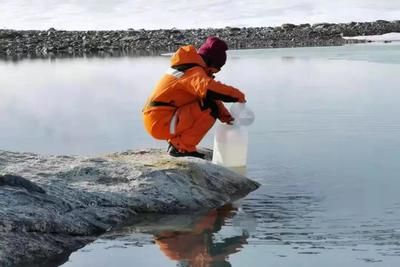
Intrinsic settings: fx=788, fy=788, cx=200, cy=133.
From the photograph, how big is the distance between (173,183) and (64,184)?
29.5 inches

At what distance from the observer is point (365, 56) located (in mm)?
16688

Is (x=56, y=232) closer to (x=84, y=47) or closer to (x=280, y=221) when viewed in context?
(x=280, y=221)

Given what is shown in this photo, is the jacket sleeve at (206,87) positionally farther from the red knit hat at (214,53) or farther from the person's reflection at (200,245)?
the person's reflection at (200,245)

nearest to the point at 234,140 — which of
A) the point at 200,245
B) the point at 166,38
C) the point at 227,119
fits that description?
the point at 227,119

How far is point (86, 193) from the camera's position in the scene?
508 centimetres

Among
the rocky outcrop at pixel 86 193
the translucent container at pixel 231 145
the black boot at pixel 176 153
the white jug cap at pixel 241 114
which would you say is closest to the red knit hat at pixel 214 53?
the white jug cap at pixel 241 114

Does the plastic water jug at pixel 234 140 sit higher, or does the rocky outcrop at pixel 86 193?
the plastic water jug at pixel 234 140

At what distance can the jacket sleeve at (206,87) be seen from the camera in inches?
231

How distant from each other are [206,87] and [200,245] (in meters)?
1.73

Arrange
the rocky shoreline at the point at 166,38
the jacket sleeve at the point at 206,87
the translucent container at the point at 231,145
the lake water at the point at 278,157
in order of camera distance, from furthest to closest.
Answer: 1. the rocky shoreline at the point at 166,38
2. the translucent container at the point at 231,145
3. the jacket sleeve at the point at 206,87
4. the lake water at the point at 278,157

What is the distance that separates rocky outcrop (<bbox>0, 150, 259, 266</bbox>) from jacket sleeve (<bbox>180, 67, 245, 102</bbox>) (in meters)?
0.51

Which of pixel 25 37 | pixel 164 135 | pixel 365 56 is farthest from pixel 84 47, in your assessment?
pixel 164 135

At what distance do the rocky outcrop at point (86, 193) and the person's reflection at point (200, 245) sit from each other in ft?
1.32

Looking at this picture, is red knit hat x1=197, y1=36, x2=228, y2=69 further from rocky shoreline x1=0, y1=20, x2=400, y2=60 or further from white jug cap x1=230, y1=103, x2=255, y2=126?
rocky shoreline x1=0, y1=20, x2=400, y2=60
